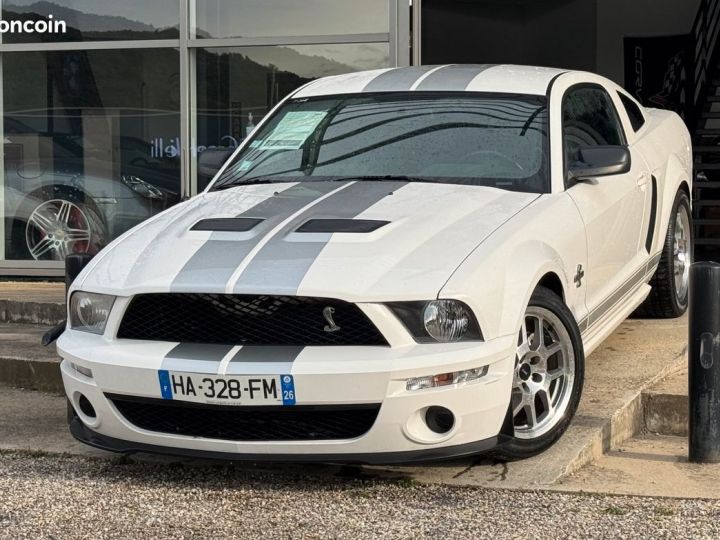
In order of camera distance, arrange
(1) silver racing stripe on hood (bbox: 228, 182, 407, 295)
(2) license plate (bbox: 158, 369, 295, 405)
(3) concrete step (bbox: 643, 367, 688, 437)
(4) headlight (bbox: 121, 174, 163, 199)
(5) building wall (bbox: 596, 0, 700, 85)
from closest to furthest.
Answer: (2) license plate (bbox: 158, 369, 295, 405) → (1) silver racing stripe on hood (bbox: 228, 182, 407, 295) → (3) concrete step (bbox: 643, 367, 688, 437) → (4) headlight (bbox: 121, 174, 163, 199) → (5) building wall (bbox: 596, 0, 700, 85)

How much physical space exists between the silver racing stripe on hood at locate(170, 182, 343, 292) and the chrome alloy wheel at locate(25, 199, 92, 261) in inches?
218

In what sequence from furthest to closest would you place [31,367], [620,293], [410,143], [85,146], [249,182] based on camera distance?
1. [85,146]
2. [31,367]
3. [620,293]
4. [249,182]
5. [410,143]

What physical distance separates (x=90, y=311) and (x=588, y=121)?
2.73 metres

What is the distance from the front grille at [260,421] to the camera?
3785 millimetres

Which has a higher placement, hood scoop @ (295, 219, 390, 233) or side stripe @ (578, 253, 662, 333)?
hood scoop @ (295, 219, 390, 233)

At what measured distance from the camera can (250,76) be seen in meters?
9.41

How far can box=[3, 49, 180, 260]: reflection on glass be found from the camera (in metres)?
9.62

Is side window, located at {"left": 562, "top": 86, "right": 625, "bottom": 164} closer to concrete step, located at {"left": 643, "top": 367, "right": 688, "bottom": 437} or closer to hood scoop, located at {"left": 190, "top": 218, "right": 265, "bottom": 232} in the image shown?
concrete step, located at {"left": 643, "top": 367, "right": 688, "bottom": 437}

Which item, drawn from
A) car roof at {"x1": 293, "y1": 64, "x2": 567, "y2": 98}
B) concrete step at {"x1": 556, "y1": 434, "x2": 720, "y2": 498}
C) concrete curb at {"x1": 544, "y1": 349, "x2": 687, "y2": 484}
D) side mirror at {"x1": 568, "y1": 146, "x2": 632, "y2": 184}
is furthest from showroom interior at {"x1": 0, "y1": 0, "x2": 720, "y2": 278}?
concrete step at {"x1": 556, "y1": 434, "x2": 720, "y2": 498}

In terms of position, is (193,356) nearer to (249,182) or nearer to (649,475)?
(249,182)

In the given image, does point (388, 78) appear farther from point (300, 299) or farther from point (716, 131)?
point (716, 131)

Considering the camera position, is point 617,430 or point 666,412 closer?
point 617,430

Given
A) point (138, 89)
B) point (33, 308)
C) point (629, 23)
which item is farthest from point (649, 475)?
point (629, 23)

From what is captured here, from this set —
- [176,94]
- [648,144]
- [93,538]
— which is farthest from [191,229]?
[176,94]
